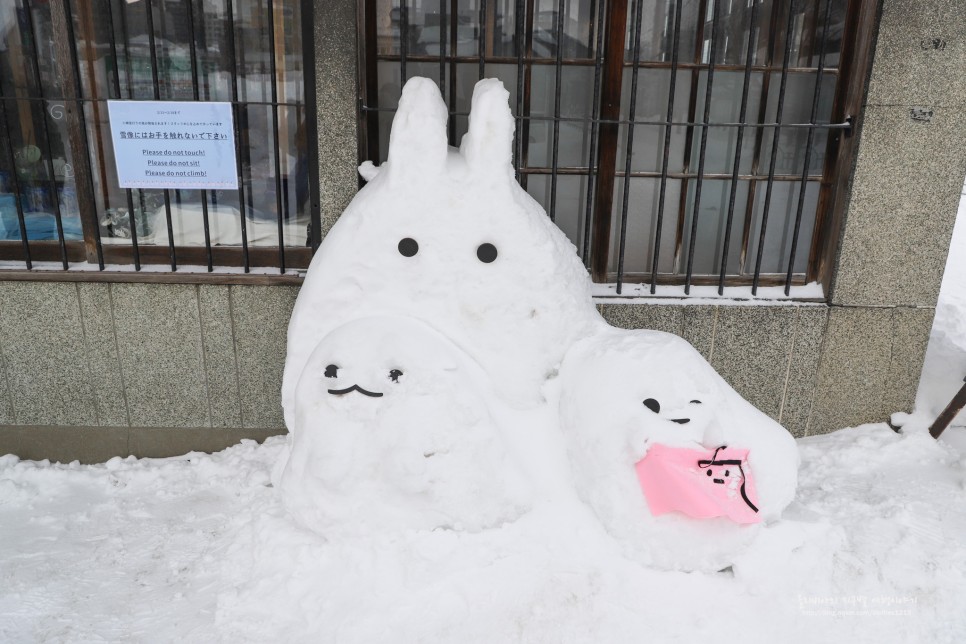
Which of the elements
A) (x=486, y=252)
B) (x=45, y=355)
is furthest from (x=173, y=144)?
(x=486, y=252)

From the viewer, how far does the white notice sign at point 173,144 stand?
12.8ft

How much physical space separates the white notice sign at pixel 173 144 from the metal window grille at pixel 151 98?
8cm

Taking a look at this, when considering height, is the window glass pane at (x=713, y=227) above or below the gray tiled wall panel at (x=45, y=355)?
above

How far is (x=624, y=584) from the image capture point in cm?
296

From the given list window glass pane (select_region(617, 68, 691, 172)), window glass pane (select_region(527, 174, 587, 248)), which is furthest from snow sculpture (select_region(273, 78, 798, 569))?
window glass pane (select_region(617, 68, 691, 172))

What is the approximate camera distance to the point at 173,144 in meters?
3.98

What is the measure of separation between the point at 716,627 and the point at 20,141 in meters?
4.81

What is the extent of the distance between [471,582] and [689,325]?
220 centimetres

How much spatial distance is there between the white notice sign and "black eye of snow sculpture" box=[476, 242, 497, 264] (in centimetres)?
188

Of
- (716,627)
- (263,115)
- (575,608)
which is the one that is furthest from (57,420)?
(716,627)

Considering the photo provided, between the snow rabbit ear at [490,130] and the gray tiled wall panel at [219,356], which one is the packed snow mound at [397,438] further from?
the gray tiled wall panel at [219,356]

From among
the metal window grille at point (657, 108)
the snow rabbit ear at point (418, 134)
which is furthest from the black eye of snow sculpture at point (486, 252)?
the metal window grille at point (657, 108)

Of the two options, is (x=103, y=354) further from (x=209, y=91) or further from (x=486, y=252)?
(x=486, y=252)

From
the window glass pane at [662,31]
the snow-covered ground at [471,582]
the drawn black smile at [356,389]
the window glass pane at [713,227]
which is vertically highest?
the window glass pane at [662,31]
